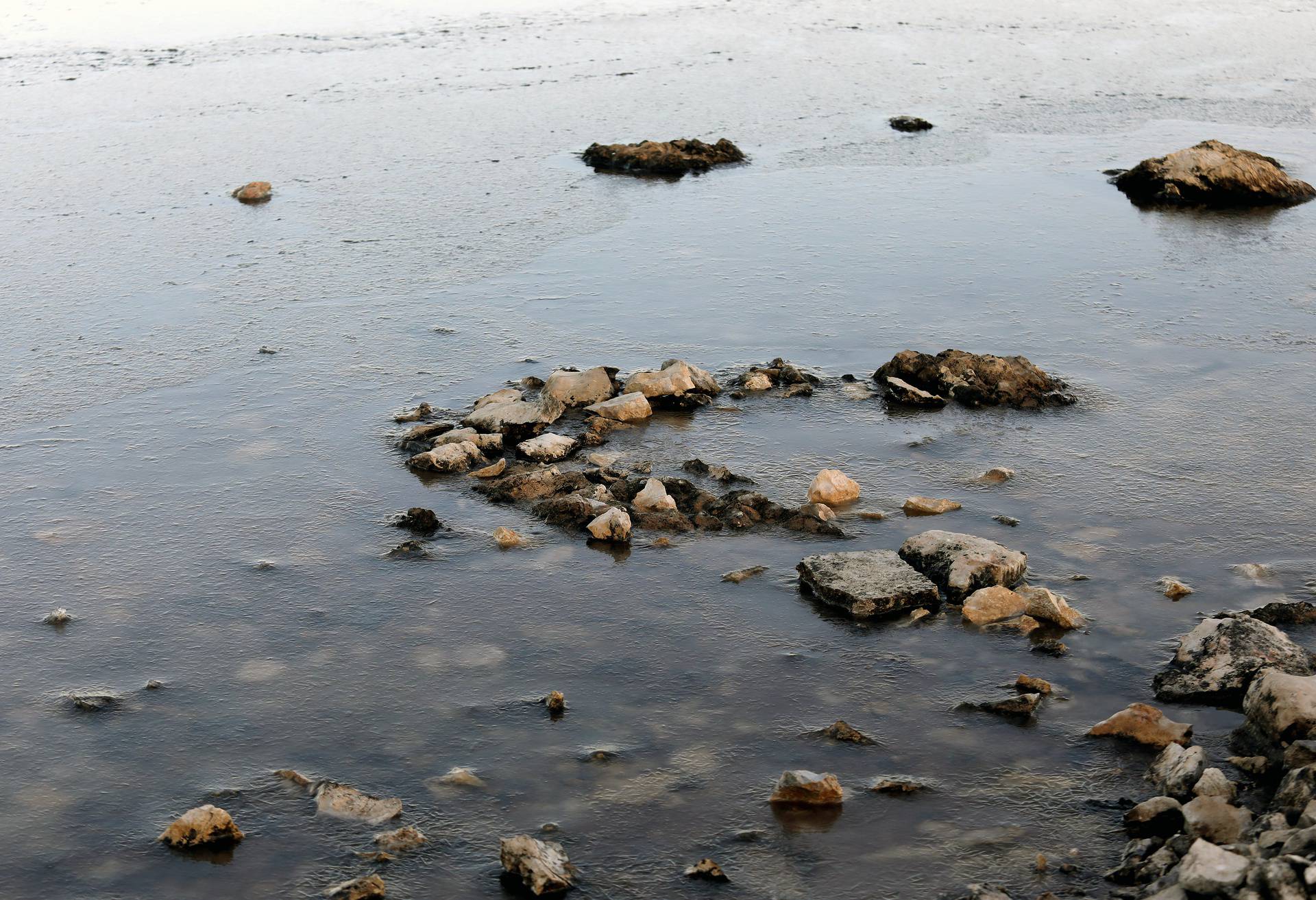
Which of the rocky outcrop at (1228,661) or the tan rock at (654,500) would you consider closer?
the rocky outcrop at (1228,661)

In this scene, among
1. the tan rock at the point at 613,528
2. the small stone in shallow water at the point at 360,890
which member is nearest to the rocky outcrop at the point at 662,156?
the tan rock at the point at 613,528

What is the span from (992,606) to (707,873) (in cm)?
264

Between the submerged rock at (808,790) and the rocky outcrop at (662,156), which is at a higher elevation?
the submerged rock at (808,790)

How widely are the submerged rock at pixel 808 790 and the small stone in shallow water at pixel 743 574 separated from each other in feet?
6.66

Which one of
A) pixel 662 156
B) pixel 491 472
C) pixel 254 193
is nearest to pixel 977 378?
pixel 491 472

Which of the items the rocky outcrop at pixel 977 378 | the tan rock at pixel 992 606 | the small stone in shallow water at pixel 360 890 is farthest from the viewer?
the rocky outcrop at pixel 977 378

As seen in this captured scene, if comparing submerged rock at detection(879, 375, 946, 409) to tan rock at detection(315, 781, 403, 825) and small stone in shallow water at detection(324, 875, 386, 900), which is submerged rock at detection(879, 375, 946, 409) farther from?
small stone in shallow water at detection(324, 875, 386, 900)

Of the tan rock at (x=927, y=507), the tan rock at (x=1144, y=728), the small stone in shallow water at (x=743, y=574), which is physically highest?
the tan rock at (x=1144, y=728)

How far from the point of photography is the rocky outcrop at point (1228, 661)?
254 inches

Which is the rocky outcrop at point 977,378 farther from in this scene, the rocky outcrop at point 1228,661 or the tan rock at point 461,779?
the tan rock at point 461,779

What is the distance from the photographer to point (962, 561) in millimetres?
7512

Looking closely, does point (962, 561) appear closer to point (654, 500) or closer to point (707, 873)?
point (654, 500)

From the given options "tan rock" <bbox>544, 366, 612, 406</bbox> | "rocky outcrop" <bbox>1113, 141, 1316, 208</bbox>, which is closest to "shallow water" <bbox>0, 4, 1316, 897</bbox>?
"rocky outcrop" <bbox>1113, 141, 1316, 208</bbox>

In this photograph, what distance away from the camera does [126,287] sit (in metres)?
12.7
